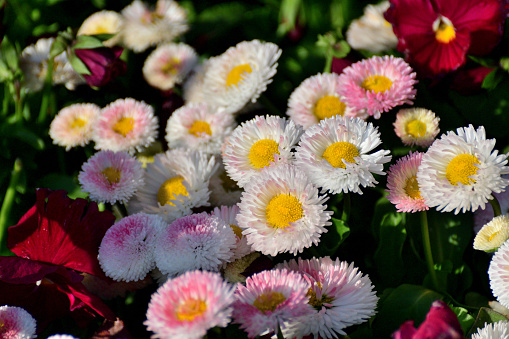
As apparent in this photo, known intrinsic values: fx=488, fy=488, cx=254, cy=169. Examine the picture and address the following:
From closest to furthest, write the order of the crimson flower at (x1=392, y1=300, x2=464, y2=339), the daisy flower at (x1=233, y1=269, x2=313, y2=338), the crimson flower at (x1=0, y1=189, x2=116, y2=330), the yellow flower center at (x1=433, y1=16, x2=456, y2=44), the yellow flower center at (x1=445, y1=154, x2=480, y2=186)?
the crimson flower at (x1=392, y1=300, x2=464, y2=339) < the daisy flower at (x1=233, y1=269, x2=313, y2=338) < the yellow flower center at (x1=445, y1=154, x2=480, y2=186) < the crimson flower at (x1=0, y1=189, x2=116, y2=330) < the yellow flower center at (x1=433, y1=16, x2=456, y2=44)

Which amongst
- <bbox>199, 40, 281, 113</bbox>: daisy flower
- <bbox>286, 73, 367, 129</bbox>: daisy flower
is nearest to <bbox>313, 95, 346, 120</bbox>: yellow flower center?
<bbox>286, 73, 367, 129</bbox>: daisy flower

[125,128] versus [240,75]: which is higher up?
[240,75]

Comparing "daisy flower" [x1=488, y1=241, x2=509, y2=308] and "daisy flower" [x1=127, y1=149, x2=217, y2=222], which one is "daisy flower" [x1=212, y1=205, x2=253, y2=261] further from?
"daisy flower" [x1=488, y1=241, x2=509, y2=308]

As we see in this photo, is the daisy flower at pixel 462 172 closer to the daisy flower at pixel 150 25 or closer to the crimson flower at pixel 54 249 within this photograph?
the crimson flower at pixel 54 249

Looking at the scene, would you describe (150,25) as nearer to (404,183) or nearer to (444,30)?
(444,30)

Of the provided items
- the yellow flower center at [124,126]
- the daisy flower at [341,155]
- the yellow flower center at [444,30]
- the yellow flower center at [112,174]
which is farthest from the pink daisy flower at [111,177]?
the yellow flower center at [444,30]

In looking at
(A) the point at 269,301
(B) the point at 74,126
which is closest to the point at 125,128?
(B) the point at 74,126

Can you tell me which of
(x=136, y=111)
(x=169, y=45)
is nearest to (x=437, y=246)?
(x=136, y=111)
